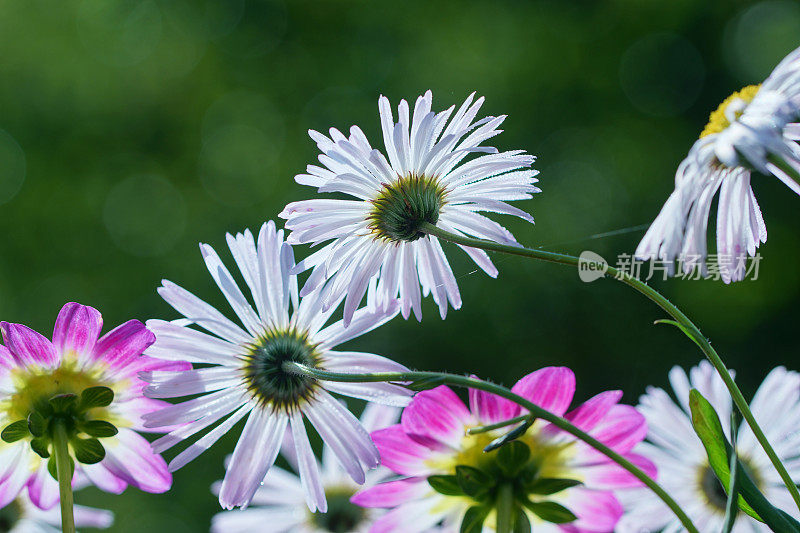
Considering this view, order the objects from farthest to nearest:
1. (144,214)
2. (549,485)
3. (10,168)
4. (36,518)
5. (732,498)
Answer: (10,168) → (144,214) → (36,518) → (549,485) → (732,498)

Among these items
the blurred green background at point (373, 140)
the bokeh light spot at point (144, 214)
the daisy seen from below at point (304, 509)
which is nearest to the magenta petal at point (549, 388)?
the daisy seen from below at point (304, 509)

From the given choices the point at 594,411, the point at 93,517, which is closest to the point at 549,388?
the point at 594,411

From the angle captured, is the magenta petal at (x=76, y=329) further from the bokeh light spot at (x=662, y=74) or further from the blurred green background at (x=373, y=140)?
the bokeh light spot at (x=662, y=74)

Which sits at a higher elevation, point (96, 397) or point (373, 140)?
point (373, 140)

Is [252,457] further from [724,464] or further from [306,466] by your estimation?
[724,464]

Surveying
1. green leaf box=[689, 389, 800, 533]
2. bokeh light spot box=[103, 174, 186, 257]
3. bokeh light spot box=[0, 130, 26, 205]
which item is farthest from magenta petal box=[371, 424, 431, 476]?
bokeh light spot box=[0, 130, 26, 205]

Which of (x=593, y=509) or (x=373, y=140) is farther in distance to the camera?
(x=373, y=140)
